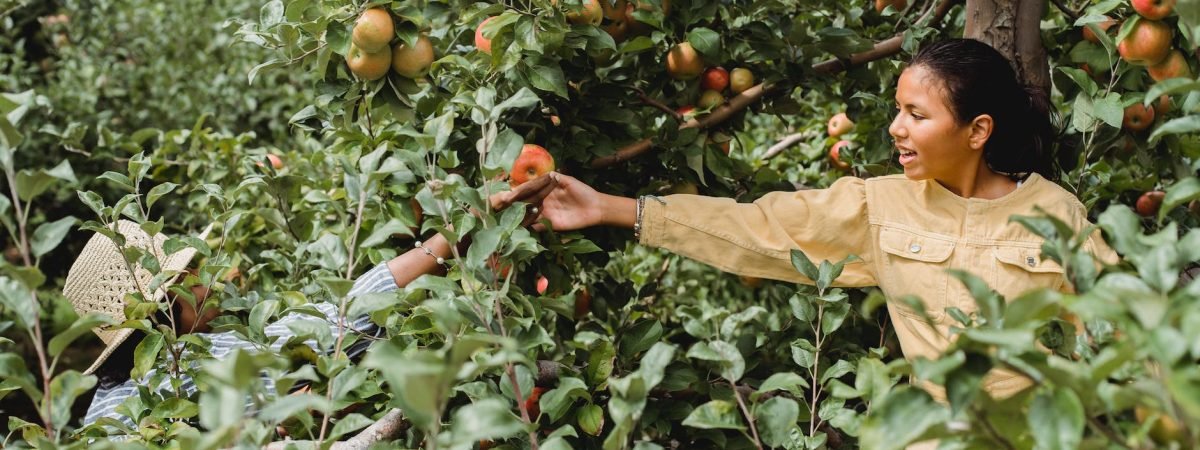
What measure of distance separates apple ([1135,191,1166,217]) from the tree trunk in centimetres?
44

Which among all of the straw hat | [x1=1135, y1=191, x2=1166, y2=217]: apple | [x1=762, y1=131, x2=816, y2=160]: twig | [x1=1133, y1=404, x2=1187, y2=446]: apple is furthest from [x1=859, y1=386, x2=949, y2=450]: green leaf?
[x1=762, y1=131, x2=816, y2=160]: twig

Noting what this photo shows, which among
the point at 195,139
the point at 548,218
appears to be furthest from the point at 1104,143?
→ the point at 195,139

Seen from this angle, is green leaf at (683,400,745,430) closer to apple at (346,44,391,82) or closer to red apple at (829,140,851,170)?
apple at (346,44,391,82)

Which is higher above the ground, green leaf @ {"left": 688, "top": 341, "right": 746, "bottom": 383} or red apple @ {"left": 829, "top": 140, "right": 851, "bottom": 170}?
green leaf @ {"left": 688, "top": 341, "right": 746, "bottom": 383}

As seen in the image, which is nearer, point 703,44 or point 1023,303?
point 1023,303

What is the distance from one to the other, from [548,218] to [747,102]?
54 centimetres

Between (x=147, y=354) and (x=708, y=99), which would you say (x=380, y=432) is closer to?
(x=147, y=354)

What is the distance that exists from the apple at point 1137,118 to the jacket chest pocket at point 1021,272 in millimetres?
397

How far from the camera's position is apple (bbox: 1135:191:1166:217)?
201cm

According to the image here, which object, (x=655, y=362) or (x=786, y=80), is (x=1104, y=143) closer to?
(x=786, y=80)

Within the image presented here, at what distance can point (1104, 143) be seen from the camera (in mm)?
1738

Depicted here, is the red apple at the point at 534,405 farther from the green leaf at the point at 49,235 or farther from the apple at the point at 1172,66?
the apple at the point at 1172,66

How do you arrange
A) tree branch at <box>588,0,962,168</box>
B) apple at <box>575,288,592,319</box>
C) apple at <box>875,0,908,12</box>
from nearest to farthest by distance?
tree branch at <box>588,0,962,168</box>, apple at <box>575,288,592,319</box>, apple at <box>875,0,908,12</box>

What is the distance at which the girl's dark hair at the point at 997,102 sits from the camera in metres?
1.52
